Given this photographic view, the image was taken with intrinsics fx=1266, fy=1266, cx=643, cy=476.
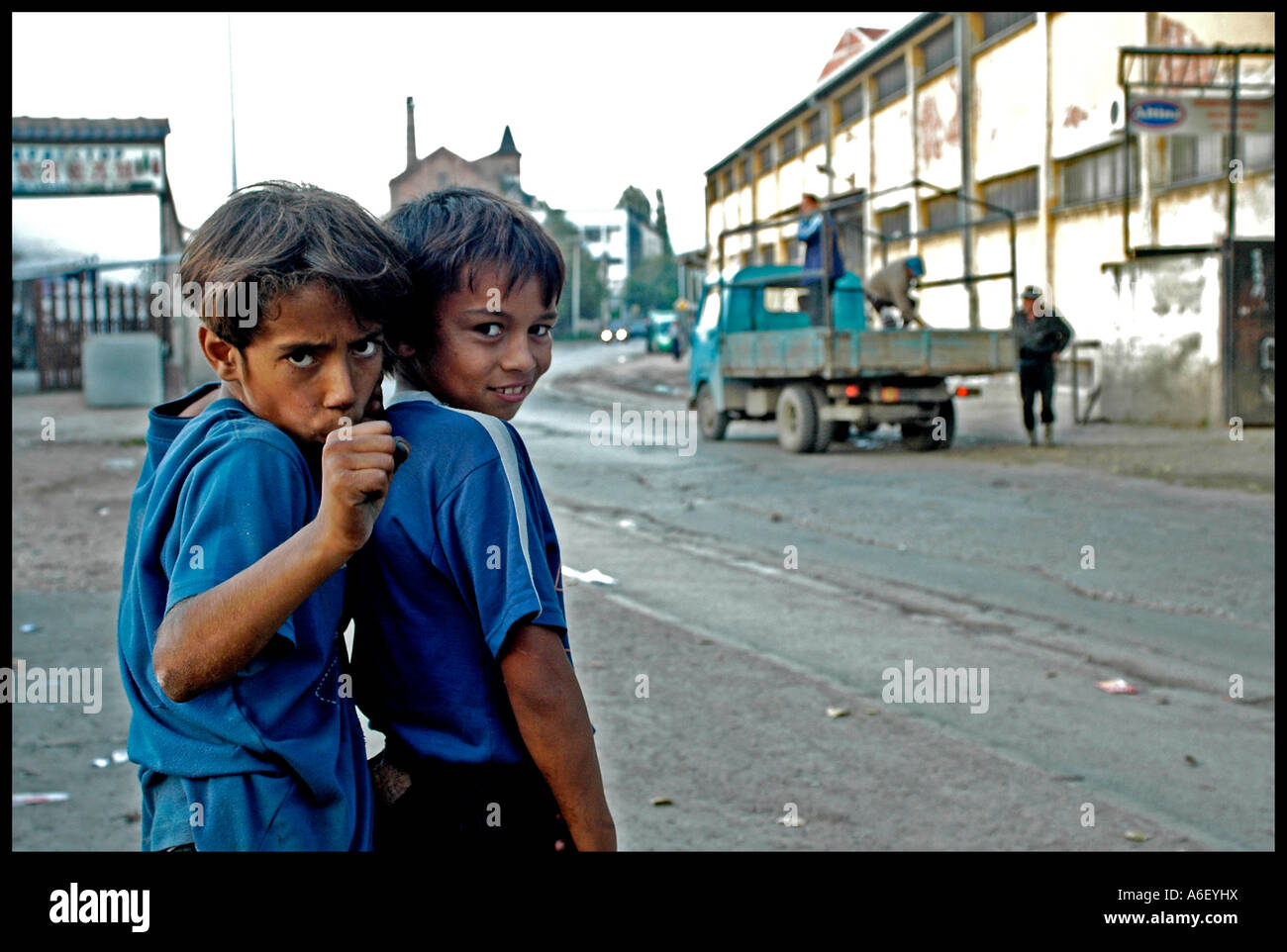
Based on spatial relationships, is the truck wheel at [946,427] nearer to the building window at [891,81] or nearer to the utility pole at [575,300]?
the building window at [891,81]

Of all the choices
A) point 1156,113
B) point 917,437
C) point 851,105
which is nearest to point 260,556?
point 917,437

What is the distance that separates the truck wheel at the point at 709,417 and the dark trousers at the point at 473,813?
50.2 feet

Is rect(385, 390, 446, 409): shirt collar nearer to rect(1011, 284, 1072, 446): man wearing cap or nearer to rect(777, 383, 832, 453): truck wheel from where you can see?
rect(777, 383, 832, 453): truck wheel

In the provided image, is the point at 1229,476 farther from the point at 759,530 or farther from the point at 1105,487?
the point at 759,530

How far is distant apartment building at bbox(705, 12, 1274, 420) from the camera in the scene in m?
16.6

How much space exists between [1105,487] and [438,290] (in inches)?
399

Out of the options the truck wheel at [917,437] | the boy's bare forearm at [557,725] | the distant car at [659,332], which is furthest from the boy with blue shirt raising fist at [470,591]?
the distant car at [659,332]

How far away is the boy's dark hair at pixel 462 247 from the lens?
157 cm

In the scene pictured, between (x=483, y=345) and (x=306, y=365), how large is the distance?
26cm

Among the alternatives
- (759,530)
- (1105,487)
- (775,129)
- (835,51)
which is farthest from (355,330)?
(835,51)

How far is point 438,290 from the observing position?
159 cm

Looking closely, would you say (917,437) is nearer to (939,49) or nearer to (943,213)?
(943,213)
